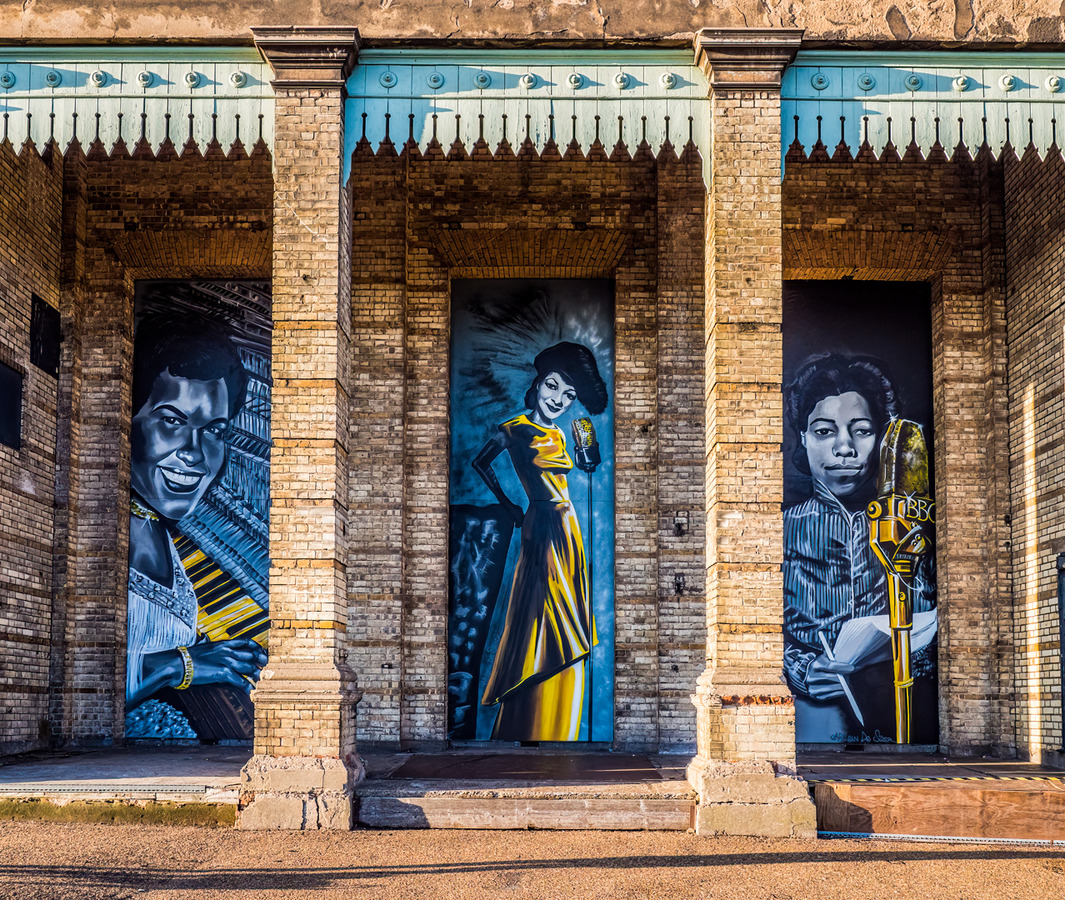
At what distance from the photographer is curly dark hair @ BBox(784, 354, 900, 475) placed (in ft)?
46.0

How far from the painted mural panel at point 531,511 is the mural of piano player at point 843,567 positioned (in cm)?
236

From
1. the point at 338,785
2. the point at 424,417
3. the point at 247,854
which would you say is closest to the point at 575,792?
the point at 338,785

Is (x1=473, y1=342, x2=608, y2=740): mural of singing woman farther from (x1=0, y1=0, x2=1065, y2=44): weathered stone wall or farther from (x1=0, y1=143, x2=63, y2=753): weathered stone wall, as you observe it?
(x1=0, y1=143, x2=63, y2=753): weathered stone wall

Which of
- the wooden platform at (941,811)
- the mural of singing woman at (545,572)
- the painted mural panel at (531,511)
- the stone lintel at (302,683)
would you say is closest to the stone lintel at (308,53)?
the painted mural panel at (531,511)

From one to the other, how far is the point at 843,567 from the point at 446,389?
210 inches

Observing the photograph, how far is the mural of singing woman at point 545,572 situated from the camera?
531 inches

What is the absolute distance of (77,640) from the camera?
1348 centimetres

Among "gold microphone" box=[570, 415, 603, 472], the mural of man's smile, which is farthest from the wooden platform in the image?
the mural of man's smile

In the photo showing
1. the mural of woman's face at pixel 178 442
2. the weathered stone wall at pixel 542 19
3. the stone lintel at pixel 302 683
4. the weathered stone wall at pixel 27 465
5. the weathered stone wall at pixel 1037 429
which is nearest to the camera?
the stone lintel at pixel 302 683

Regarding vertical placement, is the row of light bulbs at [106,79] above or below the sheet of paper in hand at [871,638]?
above

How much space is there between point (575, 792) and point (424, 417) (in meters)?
5.51

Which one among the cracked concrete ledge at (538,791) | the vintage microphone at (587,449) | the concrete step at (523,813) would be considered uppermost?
the vintage microphone at (587,449)

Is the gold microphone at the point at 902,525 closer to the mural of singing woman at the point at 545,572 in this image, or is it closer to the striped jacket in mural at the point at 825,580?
the striped jacket in mural at the point at 825,580

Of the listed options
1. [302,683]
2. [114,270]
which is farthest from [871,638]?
[114,270]
